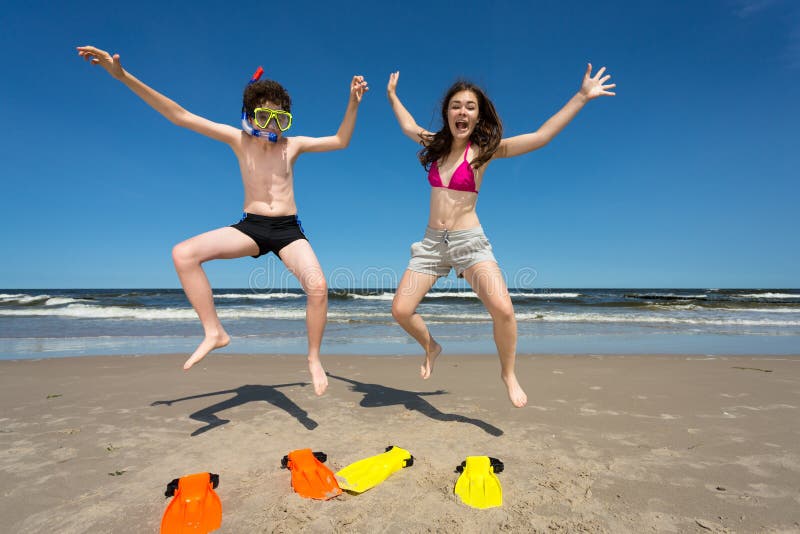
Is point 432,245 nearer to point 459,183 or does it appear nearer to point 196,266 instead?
point 459,183

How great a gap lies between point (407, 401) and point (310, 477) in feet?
6.99

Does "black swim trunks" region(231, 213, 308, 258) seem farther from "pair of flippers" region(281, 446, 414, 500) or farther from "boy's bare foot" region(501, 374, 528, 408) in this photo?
"boy's bare foot" region(501, 374, 528, 408)

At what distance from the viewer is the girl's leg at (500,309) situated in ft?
11.7

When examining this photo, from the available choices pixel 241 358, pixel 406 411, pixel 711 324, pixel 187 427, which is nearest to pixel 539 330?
pixel 711 324

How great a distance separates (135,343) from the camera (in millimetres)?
9945

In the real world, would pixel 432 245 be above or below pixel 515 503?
above

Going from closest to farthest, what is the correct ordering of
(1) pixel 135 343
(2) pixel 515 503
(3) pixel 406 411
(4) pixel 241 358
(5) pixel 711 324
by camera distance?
1. (2) pixel 515 503
2. (3) pixel 406 411
3. (4) pixel 241 358
4. (1) pixel 135 343
5. (5) pixel 711 324

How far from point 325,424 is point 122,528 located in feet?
5.78

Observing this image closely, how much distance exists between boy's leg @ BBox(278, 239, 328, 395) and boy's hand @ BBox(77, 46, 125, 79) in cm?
182

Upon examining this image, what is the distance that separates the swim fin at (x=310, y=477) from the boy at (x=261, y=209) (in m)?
0.85

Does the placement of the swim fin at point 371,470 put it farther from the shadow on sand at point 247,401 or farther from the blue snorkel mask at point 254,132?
the blue snorkel mask at point 254,132

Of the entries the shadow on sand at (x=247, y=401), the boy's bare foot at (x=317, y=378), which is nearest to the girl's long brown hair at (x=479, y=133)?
the boy's bare foot at (x=317, y=378)

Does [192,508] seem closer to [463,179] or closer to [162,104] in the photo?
[463,179]

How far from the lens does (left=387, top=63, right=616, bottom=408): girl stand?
3.64 m
